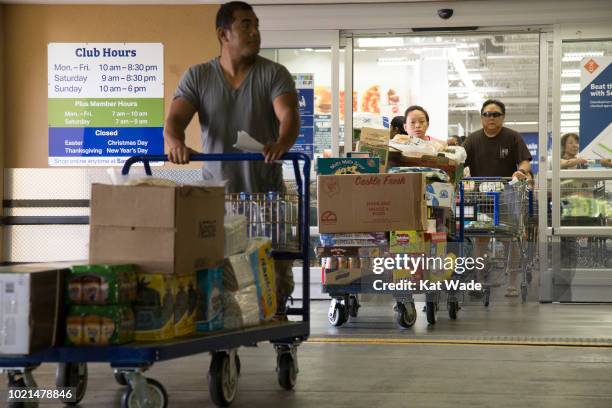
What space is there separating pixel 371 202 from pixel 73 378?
10.1 feet

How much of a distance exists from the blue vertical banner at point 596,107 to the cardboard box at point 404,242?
3259 millimetres

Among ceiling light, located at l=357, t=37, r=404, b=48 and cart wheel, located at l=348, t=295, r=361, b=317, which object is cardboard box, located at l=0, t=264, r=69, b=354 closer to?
cart wheel, located at l=348, t=295, r=361, b=317

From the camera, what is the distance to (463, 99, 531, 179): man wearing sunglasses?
30.0ft

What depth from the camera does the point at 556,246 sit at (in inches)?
373

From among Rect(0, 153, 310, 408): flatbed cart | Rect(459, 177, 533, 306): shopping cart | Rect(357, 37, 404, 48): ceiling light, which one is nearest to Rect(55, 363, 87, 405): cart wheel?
Rect(0, 153, 310, 408): flatbed cart

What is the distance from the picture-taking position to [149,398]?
11.0 ft

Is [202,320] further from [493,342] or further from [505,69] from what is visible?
[505,69]

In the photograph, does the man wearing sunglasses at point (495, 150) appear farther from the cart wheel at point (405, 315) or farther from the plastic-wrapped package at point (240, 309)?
the plastic-wrapped package at point (240, 309)

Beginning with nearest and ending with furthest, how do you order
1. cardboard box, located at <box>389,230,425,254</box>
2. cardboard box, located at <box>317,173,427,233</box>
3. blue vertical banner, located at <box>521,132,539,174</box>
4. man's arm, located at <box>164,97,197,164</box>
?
1. man's arm, located at <box>164,97,197,164</box>
2. cardboard box, located at <box>317,173,427,233</box>
3. cardboard box, located at <box>389,230,425,254</box>
4. blue vertical banner, located at <box>521,132,539,174</box>

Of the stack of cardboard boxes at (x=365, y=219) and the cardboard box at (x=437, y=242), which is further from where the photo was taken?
the cardboard box at (x=437, y=242)

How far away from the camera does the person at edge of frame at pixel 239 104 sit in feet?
14.7

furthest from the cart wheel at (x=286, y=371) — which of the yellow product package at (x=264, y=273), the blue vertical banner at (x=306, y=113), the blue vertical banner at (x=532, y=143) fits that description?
the blue vertical banner at (x=532, y=143)

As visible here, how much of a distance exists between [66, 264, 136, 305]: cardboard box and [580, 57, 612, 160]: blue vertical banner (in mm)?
6822

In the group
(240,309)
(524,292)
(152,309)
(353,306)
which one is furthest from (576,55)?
(152,309)
